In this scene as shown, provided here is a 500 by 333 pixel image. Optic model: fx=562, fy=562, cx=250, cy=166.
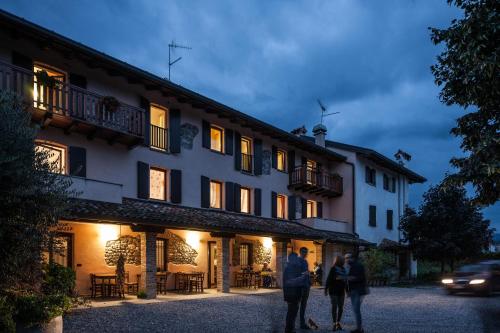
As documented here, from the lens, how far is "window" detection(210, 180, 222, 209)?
26.4 m

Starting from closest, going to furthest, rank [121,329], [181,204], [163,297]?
[121,329] < [163,297] < [181,204]

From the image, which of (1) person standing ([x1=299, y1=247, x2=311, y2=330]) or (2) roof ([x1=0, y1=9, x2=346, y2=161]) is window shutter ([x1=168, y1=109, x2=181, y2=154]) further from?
(1) person standing ([x1=299, y1=247, x2=311, y2=330])

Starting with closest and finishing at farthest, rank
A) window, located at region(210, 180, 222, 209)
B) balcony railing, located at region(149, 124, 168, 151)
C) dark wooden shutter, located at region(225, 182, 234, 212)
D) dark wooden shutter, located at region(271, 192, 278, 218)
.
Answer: balcony railing, located at region(149, 124, 168, 151)
window, located at region(210, 180, 222, 209)
dark wooden shutter, located at region(225, 182, 234, 212)
dark wooden shutter, located at region(271, 192, 278, 218)

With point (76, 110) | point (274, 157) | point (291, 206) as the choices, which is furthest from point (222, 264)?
point (291, 206)

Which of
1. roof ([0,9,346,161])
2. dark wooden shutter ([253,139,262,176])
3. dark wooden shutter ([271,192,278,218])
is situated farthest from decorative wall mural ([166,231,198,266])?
dark wooden shutter ([271,192,278,218])

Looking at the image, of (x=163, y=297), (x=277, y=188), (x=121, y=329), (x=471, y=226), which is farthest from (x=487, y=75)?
(x=471, y=226)

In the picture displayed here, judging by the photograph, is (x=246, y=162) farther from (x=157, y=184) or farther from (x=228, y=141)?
(x=157, y=184)

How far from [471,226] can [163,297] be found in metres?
24.0

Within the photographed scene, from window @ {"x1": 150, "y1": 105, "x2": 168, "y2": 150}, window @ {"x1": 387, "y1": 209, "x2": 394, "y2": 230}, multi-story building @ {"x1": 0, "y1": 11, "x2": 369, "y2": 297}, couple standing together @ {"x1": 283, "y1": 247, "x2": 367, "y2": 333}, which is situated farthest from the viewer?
window @ {"x1": 387, "y1": 209, "x2": 394, "y2": 230}

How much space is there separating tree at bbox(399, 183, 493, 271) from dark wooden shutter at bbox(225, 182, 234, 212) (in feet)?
52.4

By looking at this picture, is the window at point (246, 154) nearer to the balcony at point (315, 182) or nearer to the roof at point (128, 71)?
the roof at point (128, 71)

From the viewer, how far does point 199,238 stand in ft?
82.1

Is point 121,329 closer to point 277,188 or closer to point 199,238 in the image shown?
point 199,238

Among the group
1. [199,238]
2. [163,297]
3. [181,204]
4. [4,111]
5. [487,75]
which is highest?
[487,75]
